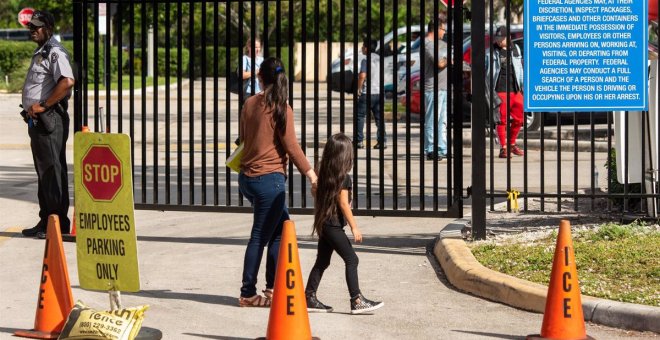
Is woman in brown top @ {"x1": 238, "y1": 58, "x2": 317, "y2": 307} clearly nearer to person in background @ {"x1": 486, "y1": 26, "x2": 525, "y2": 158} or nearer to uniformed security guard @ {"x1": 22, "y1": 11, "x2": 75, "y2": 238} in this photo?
uniformed security guard @ {"x1": 22, "y1": 11, "x2": 75, "y2": 238}

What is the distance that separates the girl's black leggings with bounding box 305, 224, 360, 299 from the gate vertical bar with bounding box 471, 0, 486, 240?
91.7 inches

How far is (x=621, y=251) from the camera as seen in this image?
929cm

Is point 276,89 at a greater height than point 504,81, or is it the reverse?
point 504,81

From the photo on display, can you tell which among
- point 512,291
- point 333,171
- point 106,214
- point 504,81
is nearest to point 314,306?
point 333,171

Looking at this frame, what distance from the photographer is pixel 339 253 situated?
319 inches

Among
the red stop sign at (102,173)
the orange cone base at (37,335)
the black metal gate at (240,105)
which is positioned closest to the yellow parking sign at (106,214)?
the red stop sign at (102,173)

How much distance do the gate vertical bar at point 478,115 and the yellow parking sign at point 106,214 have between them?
3.68m

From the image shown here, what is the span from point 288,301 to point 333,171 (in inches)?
42.2

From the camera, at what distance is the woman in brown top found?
834cm

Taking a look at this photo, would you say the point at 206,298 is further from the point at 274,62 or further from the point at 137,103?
the point at 137,103

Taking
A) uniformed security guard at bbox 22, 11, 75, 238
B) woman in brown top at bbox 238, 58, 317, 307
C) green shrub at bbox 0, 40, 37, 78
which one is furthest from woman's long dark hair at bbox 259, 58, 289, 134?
green shrub at bbox 0, 40, 37, 78

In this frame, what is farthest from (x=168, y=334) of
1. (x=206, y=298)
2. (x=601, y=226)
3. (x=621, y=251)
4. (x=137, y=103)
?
(x=137, y=103)

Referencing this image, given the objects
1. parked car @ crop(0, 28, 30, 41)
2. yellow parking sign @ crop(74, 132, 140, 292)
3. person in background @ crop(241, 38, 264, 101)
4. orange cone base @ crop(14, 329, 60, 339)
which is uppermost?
parked car @ crop(0, 28, 30, 41)

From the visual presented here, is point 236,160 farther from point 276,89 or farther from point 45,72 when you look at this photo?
A: point 45,72
